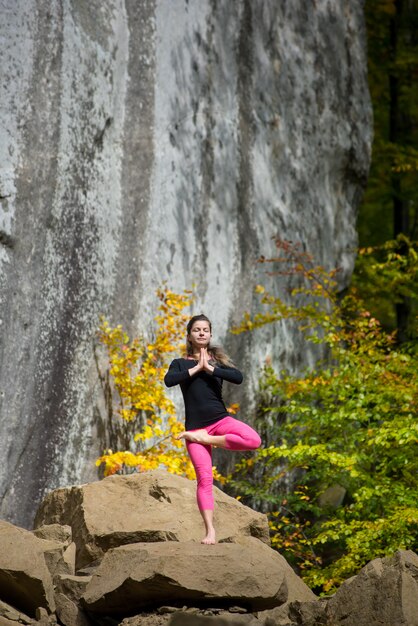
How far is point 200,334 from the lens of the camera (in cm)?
620

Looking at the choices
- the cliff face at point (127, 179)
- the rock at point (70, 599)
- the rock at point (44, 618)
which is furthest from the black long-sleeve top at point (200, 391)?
the cliff face at point (127, 179)

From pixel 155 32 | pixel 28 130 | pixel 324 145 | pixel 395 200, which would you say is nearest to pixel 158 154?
pixel 155 32

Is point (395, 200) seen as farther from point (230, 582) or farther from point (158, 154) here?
point (230, 582)

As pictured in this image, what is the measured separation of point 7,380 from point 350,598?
4031 millimetres

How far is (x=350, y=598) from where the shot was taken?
5.64 meters

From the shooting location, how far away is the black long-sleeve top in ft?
19.9

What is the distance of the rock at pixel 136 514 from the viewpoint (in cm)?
655

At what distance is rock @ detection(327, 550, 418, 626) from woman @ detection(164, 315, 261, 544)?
95 centimetres

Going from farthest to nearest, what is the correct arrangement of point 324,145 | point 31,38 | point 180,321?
point 324,145, point 180,321, point 31,38

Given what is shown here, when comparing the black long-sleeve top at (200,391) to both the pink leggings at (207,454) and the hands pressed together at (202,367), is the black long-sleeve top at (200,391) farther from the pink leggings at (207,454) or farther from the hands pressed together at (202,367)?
the pink leggings at (207,454)

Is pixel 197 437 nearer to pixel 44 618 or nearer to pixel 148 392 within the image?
pixel 44 618

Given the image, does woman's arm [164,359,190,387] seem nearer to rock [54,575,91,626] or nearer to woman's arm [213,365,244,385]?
woman's arm [213,365,244,385]

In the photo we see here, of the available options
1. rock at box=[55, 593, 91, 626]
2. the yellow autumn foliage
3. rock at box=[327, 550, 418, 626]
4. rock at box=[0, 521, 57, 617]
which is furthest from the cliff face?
rock at box=[327, 550, 418, 626]

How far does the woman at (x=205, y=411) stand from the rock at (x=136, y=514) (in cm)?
69
